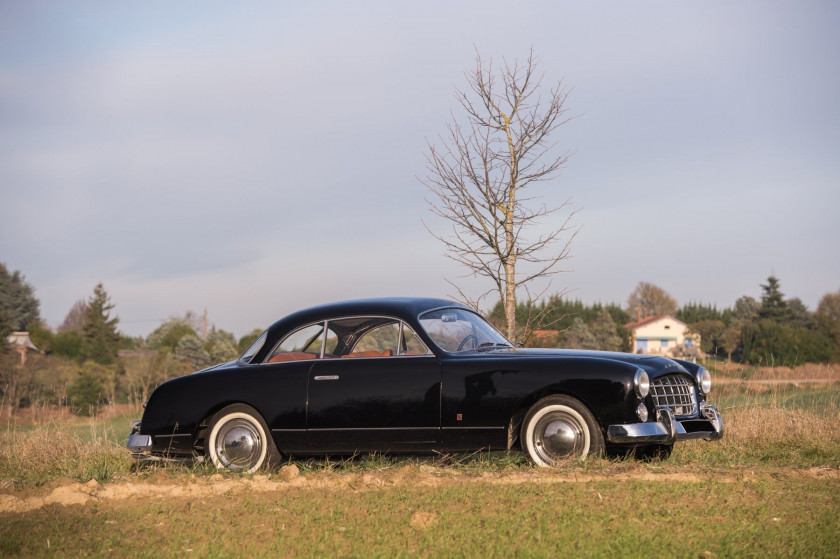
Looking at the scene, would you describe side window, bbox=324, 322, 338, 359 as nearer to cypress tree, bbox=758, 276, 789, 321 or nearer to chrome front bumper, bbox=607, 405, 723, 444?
chrome front bumper, bbox=607, 405, 723, 444

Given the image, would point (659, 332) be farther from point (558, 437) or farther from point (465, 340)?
point (558, 437)

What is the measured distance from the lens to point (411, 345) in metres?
8.28

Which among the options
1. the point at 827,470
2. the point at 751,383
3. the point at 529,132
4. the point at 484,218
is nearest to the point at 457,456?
the point at 827,470

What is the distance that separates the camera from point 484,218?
13.2m

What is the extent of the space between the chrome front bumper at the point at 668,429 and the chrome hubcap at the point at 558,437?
292 millimetres

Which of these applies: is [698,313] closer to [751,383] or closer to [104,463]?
[751,383]

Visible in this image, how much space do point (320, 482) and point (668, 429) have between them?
306 cm

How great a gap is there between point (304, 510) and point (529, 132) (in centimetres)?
862

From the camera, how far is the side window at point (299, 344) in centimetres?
874

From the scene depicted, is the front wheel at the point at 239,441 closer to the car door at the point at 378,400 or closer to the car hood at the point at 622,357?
the car door at the point at 378,400

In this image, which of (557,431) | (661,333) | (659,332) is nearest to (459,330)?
(557,431)

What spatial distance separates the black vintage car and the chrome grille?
0.01 meters

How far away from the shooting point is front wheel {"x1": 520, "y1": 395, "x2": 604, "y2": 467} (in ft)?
24.9

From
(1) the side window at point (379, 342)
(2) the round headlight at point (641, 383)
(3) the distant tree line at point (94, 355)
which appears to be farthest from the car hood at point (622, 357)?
(3) the distant tree line at point (94, 355)
